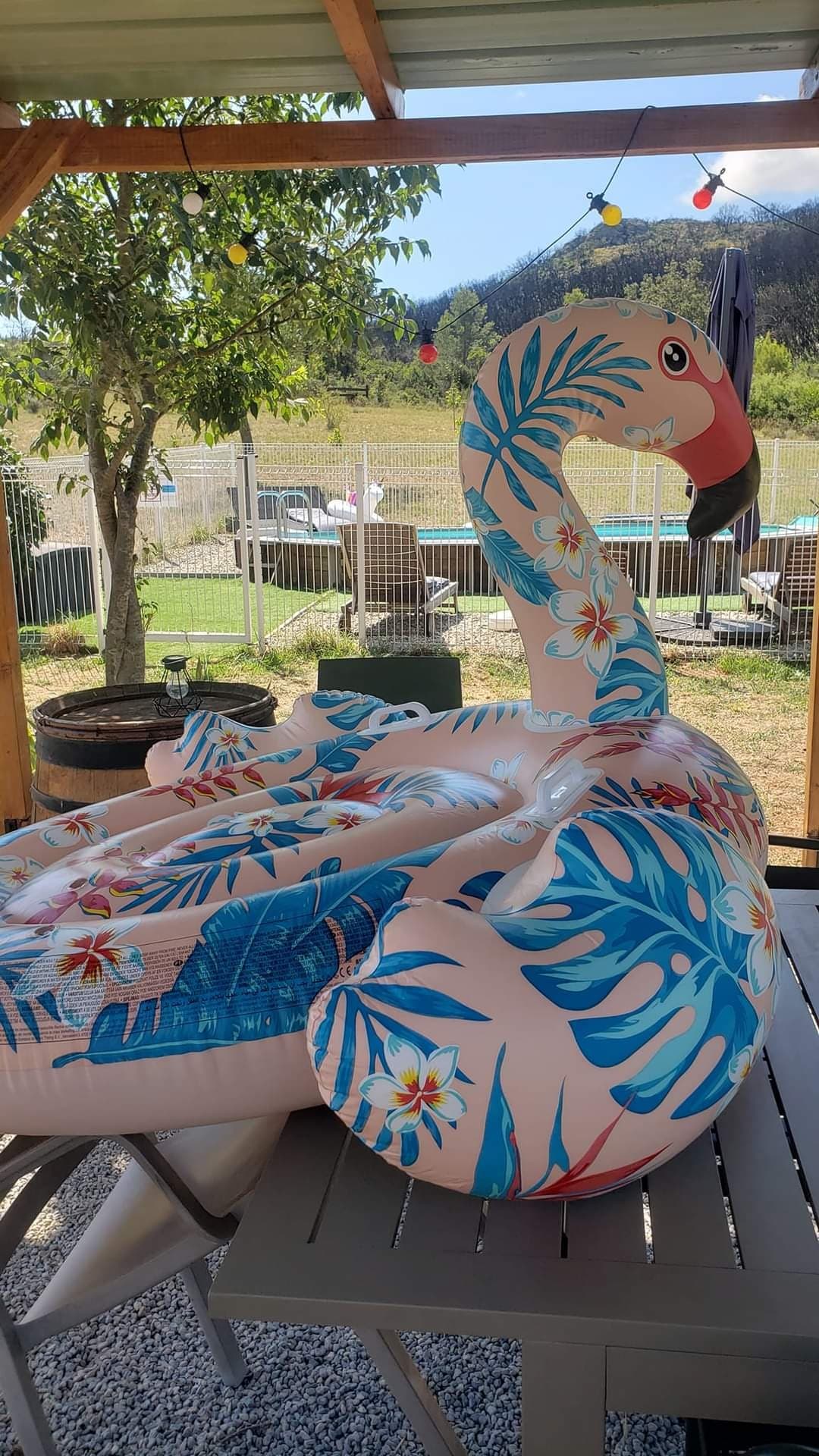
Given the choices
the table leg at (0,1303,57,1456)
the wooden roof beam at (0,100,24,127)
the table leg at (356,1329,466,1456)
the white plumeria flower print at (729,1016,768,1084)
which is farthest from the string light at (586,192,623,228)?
the table leg at (0,1303,57,1456)

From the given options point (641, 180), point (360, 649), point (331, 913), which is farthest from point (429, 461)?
point (641, 180)

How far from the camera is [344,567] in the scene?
9344 mm

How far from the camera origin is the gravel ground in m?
1.62

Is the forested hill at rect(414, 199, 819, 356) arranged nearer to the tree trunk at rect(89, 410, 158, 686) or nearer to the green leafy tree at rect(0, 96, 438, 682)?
the green leafy tree at rect(0, 96, 438, 682)

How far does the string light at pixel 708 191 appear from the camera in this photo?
326 cm

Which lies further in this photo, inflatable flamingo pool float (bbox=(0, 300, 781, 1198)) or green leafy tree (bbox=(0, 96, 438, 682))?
green leafy tree (bbox=(0, 96, 438, 682))

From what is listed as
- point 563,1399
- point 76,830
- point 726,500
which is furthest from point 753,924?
point 76,830

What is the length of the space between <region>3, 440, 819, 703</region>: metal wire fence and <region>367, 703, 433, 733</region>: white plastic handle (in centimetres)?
555

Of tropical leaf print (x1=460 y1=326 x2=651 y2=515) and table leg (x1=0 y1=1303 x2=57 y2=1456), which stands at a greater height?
tropical leaf print (x1=460 y1=326 x2=651 y2=515)

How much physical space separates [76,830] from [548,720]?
28.0 inches

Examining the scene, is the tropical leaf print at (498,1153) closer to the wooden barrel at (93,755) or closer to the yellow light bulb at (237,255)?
the wooden barrel at (93,755)

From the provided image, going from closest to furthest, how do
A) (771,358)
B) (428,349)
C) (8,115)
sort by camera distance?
1. (8,115)
2. (428,349)
3. (771,358)

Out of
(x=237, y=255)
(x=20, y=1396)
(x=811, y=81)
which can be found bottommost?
(x=20, y=1396)

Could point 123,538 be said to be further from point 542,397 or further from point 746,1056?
point 746,1056
